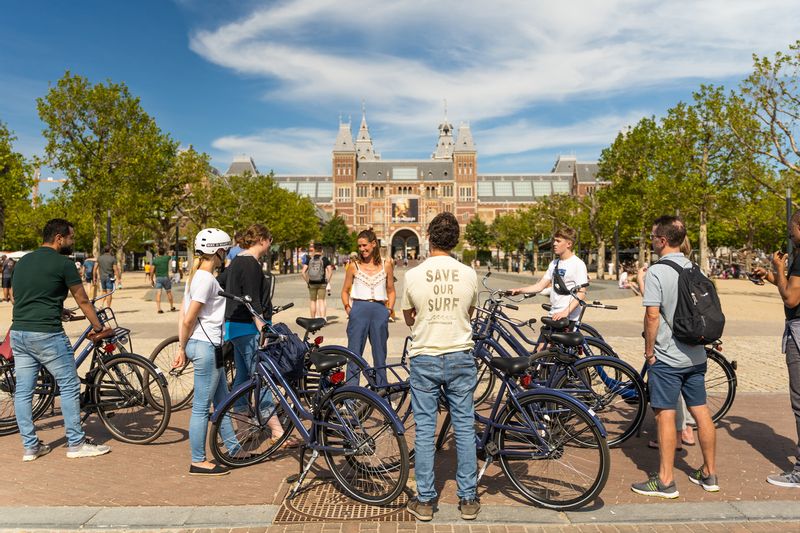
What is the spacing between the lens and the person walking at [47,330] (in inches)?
185

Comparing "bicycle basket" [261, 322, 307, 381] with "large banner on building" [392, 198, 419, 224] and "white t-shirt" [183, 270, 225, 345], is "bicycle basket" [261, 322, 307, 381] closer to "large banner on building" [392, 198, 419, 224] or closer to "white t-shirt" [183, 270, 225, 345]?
"white t-shirt" [183, 270, 225, 345]

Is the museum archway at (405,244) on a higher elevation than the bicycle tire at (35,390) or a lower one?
higher

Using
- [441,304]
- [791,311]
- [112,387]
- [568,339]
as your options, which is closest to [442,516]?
[441,304]

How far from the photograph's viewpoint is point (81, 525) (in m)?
3.59

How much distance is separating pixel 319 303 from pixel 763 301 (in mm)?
16802

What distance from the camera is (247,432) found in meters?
4.65

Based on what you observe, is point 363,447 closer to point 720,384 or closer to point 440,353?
point 440,353

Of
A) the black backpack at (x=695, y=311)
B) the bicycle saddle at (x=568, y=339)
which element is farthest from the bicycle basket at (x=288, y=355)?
the black backpack at (x=695, y=311)

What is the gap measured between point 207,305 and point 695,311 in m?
3.49

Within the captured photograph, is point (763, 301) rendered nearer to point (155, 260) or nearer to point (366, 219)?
point (155, 260)

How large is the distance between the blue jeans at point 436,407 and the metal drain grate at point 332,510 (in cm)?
31

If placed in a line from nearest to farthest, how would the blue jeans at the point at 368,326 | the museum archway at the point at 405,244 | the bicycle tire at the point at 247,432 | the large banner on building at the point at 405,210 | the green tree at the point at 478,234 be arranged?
1. the bicycle tire at the point at 247,432
2. the blue jeans at the point at 368,326
3. the green tree at the point at 478,234
4. the large banner on building at the point at 405,210
5. the museum archway at the point at 405,244

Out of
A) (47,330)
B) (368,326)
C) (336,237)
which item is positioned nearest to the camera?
(47,330)

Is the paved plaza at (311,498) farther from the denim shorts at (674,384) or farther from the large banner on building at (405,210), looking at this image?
the large banner on building at (405,210)
